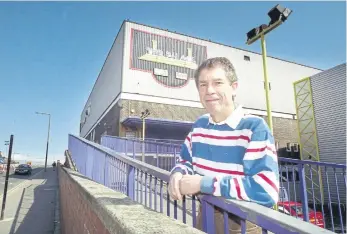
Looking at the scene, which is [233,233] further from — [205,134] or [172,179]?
[205,134]

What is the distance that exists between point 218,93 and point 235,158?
0.42m

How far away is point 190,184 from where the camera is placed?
4.48 ft

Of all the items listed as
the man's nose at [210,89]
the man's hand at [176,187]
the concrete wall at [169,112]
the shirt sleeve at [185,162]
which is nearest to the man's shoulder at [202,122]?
the shirt sleeve at [185,162]

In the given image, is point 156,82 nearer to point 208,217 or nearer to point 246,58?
point 246,58

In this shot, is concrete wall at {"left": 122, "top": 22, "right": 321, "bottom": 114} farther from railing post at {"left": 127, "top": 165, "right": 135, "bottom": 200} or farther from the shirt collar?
the shirt collar

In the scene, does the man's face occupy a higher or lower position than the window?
lower

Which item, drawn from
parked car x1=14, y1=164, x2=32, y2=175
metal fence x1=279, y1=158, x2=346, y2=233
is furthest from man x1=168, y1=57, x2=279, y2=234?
parked car x1=14, y1=164, x2=32, y2=175

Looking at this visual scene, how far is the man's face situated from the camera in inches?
62.1

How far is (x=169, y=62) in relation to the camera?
2350cm

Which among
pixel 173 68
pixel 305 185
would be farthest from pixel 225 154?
pixel 173 68

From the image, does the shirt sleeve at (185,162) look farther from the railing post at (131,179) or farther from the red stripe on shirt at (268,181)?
the railing post at (131,179)

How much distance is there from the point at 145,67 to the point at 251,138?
2188 centimetres

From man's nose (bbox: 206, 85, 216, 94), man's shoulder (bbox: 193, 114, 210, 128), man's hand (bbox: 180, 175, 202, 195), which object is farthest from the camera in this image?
man's shoulder (bbox: 193, 114, 210, 128)

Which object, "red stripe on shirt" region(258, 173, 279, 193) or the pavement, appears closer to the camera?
"red stripe on shirt" region(258, 173, 279, 193)
